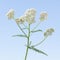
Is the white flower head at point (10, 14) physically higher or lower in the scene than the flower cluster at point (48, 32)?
higher

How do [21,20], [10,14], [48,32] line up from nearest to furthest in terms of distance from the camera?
[21,20] < [48,32] < [10,14]

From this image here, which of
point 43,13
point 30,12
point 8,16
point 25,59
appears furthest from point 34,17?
point 25,59

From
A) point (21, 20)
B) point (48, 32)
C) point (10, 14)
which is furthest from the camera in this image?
point (10, 14)

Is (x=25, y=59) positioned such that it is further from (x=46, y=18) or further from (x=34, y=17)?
(x=46, y=18)

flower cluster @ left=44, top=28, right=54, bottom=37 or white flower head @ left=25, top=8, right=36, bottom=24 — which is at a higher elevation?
white flower head @ left=25, top=8, right=36, bottom=24

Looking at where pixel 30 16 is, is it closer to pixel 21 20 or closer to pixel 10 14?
pixel 21 20

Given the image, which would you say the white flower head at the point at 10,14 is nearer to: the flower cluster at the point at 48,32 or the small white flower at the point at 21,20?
the small white flower at the point at 21,20

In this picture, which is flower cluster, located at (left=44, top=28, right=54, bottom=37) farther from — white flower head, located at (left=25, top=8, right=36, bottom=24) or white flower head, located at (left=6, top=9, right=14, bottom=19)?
white flower head, located at (left=6, top=9, right=14, bottom=19)

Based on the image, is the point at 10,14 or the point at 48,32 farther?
the point at 10,14

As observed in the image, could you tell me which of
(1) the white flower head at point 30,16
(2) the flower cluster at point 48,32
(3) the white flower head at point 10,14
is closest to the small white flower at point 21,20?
(1) the white flower head at point 30,16

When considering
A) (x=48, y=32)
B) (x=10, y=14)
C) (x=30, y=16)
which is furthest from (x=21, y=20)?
(x=48, y=32)

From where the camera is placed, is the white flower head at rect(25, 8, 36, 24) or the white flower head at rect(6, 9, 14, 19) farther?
the white flower head at rect(6, 9, 14, 19)

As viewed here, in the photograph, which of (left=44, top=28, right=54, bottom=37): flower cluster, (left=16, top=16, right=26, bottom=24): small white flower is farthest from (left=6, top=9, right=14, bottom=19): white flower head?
(left=44, top=28, right=54, bottom=37): flower cluster
